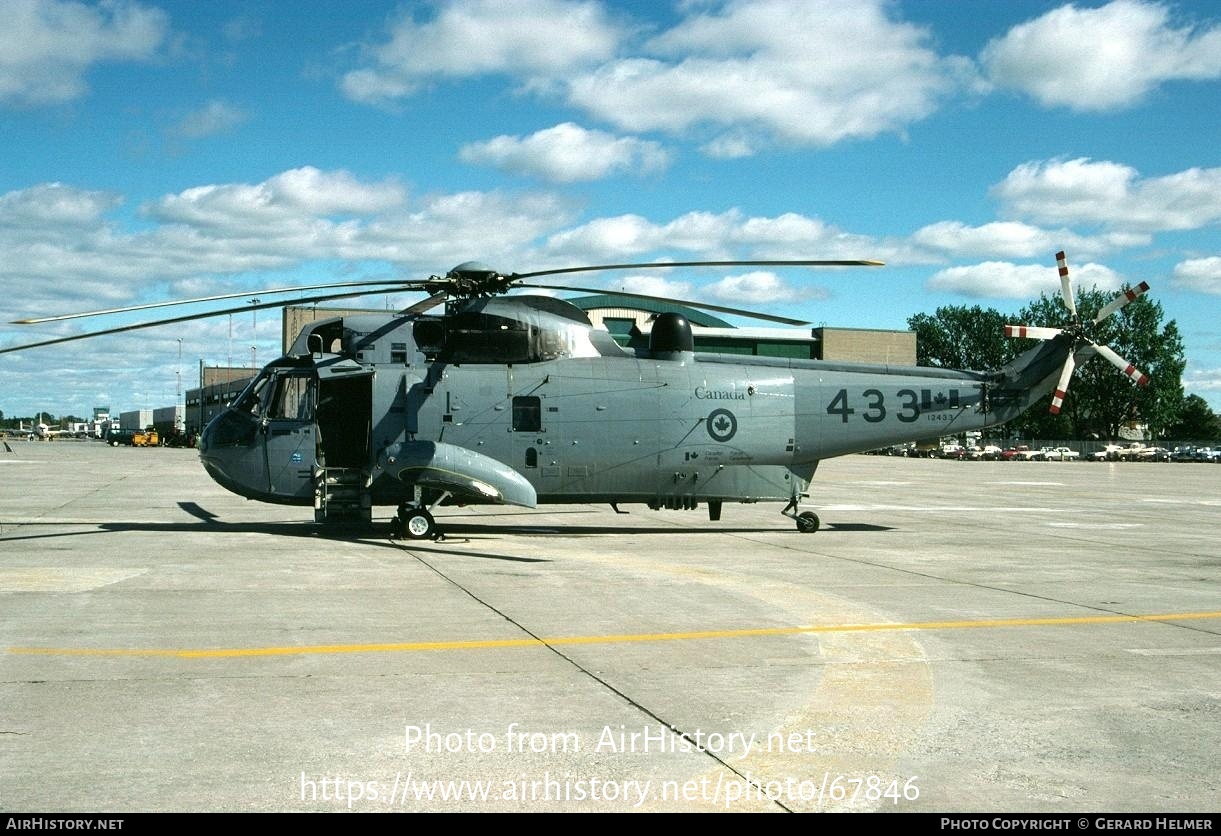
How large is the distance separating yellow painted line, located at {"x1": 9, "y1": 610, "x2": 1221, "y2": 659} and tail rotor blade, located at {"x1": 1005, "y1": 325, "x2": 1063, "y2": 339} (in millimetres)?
8932

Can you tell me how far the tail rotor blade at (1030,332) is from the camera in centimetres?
1872

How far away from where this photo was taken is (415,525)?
55.7ft

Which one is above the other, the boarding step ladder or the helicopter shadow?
the boarding step ladder

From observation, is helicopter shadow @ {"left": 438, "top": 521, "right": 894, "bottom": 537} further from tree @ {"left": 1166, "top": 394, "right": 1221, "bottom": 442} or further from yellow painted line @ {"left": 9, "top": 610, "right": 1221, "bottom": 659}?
tree @ {"left": 1166, "top": 394, "right": 1221, "bottom": 442}

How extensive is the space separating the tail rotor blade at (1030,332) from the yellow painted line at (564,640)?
8932mm

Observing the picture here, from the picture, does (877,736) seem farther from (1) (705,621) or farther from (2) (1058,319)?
(2) (1058,319)

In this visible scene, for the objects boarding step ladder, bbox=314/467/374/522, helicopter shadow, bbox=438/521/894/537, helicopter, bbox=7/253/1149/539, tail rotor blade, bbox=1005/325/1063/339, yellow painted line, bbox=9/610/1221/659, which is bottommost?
helicopter shadow, bbox=438/521/894/537

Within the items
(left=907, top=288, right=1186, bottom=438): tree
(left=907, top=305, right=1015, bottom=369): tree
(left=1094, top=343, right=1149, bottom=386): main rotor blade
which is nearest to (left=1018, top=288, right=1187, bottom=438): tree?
(left=907, top=288, right=1186, bottom=438): tree

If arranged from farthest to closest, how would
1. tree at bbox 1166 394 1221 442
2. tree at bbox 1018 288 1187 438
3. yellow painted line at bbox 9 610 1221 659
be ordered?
tree at bbox 1166 394 1221 442 < tree at bbox 1018 288 1187 438 < yellow painted line at bbox 9 610 1221 659

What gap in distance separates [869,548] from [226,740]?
12.8m

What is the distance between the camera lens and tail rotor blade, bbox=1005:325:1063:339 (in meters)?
Answer: 18.7

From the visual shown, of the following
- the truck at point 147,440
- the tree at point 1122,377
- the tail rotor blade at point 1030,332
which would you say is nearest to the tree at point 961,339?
the tree at point 1122,377

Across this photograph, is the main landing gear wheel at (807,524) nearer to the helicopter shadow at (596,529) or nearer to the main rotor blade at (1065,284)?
the helicopter shadow at (596,529)

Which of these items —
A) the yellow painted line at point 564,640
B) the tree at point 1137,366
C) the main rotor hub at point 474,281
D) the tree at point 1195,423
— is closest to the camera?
the yellow painted line at point 564,640
